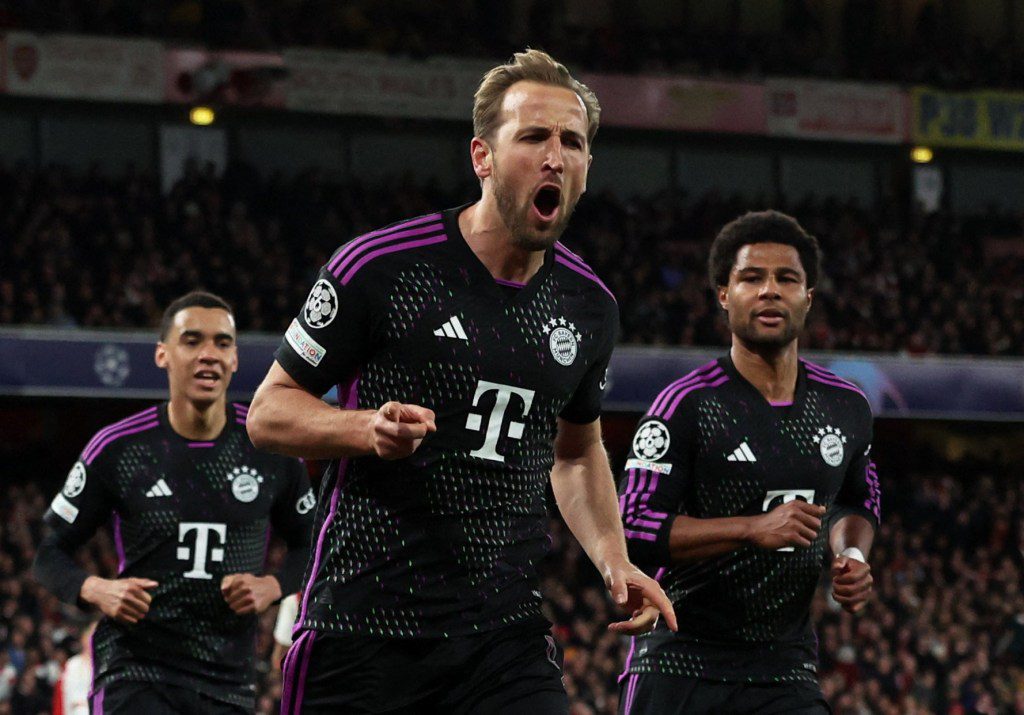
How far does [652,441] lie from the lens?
211 inches

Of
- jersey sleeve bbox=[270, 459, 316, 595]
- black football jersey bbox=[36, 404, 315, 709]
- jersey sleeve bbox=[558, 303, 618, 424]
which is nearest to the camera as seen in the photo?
jersey sleeve bbox=[558, 303, 618, 424]

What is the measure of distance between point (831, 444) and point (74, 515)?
333cm

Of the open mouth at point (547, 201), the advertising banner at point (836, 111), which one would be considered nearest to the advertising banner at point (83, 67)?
the advertising banner at point (836, 111)

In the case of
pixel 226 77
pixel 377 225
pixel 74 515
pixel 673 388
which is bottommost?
pixel 74 515

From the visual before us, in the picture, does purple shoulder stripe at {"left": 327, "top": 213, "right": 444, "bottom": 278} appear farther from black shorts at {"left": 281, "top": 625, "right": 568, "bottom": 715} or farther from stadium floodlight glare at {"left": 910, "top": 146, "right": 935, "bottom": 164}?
stadium floodlight glare at {"left": 910, "top": 146, "right": 935, "bottom": 164}

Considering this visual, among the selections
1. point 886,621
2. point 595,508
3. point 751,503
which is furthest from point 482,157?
point 886,621

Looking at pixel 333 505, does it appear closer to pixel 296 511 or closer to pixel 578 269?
pixel 578 269

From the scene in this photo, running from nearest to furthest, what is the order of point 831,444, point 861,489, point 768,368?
point 831,444
point 768,368
point 861,489

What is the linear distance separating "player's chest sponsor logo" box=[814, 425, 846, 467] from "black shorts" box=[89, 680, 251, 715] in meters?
2.79

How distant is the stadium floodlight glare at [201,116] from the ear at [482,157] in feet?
73.3

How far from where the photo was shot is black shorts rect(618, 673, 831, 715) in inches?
203

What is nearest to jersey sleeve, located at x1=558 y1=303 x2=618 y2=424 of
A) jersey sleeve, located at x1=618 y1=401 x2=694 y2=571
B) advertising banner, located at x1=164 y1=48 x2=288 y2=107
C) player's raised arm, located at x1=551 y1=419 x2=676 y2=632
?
player's raised arm, located at x1=551 y1=419 x2=676 y2=632

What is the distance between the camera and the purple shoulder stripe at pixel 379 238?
3.80 meters

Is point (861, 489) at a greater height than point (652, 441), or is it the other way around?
point (652, 441)
